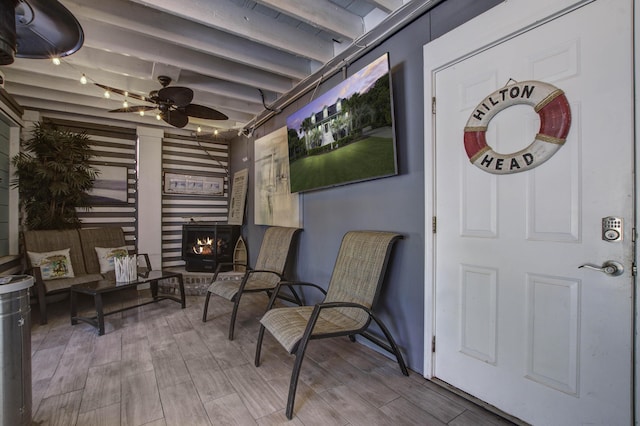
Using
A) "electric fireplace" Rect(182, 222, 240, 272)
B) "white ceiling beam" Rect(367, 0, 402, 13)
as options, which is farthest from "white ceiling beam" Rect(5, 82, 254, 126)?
"white ceiling beam" Rect(367, 0, 402, 13)

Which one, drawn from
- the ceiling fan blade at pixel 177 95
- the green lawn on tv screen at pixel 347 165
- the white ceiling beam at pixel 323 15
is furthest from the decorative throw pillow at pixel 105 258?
the white ceiling beam at pixel 323 15

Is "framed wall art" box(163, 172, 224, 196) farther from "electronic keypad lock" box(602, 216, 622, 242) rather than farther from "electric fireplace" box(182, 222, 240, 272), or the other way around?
"electronic keypad lock" box(602, 216, 622, 242)

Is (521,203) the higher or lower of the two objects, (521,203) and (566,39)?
the lower

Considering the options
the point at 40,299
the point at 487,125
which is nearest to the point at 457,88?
the point at 487,125

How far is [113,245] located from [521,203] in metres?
5.19

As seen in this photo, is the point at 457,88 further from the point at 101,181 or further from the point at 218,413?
the point at 101,181

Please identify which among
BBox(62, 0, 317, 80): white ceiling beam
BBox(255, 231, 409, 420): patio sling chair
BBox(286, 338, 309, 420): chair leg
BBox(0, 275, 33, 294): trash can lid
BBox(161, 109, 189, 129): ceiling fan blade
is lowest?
BBox(286, 338, 309, 420): chair leg

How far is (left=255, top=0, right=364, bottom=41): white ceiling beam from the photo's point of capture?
2.13 meters

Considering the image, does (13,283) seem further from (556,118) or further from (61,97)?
(61,97)

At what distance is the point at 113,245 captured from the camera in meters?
4.45

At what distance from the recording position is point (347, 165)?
2.60 metres

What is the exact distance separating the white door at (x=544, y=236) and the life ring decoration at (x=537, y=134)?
33mm

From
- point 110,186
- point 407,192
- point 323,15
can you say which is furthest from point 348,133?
point 110,186

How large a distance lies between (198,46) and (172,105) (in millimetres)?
797
